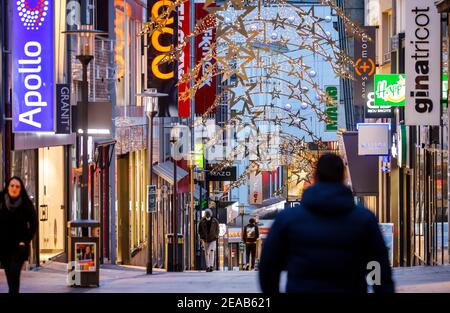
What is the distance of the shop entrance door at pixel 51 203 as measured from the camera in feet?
91.9

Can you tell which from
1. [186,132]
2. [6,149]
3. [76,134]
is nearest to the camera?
[6,149]

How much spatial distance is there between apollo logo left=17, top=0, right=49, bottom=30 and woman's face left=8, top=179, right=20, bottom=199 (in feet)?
33.0

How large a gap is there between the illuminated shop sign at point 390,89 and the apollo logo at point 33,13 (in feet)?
49.4

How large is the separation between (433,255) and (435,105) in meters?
4.69

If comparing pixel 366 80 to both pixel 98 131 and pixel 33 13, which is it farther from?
pixel 33 13

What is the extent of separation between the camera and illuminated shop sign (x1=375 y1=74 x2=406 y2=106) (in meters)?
36.5

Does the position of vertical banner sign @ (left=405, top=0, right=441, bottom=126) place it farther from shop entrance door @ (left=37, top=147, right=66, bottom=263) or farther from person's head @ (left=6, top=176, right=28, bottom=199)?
person's head @ (left=6, top=176, right=28, bottom=199)

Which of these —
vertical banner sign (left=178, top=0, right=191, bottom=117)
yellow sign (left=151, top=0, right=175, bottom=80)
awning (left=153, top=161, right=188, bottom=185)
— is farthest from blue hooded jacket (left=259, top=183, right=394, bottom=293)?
awning (left=153, top=161, right=188, bottom=185)

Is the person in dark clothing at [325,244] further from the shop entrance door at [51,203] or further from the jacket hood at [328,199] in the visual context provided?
the shop entrance door at [51,203]

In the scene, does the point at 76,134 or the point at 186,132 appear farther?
the point at 186,132

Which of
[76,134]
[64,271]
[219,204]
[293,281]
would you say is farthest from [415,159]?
[293,281]

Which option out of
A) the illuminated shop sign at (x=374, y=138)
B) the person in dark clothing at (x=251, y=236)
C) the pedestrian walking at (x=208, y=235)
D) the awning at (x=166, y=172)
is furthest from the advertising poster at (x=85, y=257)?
the awning at (x=166, y=172)

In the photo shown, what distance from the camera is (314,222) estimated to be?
7047 millimetres
